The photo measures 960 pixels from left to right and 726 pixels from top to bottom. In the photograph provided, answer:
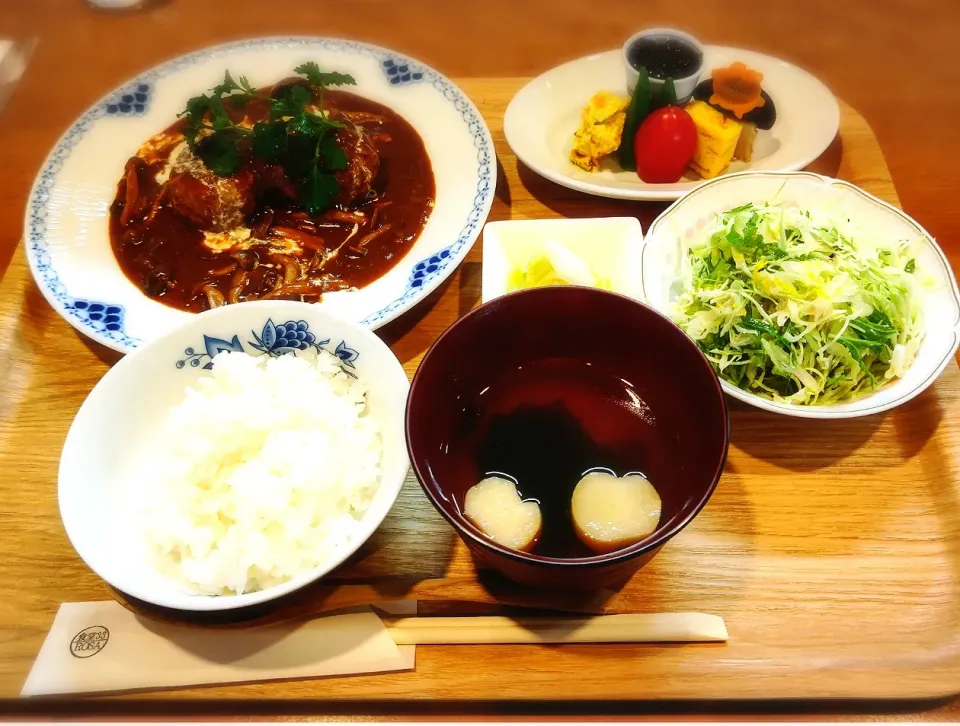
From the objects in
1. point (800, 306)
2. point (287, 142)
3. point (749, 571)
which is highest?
point (287, 142)

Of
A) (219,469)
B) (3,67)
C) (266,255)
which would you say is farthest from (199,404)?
(3,67)

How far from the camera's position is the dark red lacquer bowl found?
107cm

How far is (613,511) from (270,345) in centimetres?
82

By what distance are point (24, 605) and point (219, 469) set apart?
18.7 inches

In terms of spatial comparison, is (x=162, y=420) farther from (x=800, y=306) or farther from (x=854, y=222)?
(x=854, y=222)

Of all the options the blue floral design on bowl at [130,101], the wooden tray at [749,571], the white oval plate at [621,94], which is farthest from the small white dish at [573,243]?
the blue floral design on bowl at [130,101]

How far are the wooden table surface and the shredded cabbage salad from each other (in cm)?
70

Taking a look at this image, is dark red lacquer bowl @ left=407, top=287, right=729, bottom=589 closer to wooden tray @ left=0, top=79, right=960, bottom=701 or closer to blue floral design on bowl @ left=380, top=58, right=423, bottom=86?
wooden tray @ left=0, top=79, right=960, bottom=701

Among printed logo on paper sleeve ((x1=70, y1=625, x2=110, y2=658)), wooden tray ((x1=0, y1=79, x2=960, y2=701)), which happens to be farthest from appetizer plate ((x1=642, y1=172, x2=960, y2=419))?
printed logo on paper sleeve ((x1=70, y1=625, x2=110, y2=658))

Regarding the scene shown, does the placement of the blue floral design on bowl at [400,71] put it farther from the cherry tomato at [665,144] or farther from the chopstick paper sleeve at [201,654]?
the chopstick paper sleeve at [201,654]

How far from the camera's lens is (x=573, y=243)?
1684 millimetres

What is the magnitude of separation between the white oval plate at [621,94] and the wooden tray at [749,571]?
810mm

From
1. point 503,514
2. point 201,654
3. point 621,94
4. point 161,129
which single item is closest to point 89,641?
point 201,654

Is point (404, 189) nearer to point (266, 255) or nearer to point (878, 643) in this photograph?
point (266, 255)
